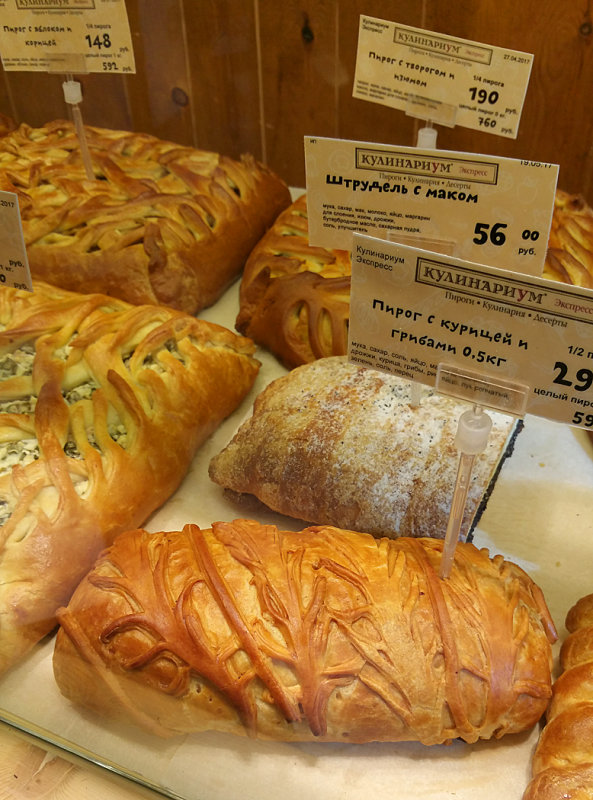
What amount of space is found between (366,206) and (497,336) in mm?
468

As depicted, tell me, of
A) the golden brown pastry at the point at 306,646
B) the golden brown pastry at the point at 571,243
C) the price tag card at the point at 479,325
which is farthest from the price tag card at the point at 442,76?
the golden brown pastry at the point at 306,646

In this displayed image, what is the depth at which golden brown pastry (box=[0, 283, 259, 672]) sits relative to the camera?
3.73 feet

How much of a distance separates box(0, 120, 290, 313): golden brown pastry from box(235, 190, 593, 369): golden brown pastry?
14cm

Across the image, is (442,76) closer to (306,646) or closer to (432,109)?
(432,109)

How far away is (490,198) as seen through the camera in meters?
1.16

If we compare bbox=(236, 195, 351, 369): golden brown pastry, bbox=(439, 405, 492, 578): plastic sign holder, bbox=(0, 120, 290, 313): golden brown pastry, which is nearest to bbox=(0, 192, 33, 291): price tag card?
bbox=(0, 120, 290, 313): golden brown pastry

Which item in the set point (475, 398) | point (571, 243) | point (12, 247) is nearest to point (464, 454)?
point (475, 398)

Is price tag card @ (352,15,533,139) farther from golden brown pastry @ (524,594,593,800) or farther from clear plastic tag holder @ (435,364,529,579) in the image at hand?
golden brown pastry @ (524,594,593,800)

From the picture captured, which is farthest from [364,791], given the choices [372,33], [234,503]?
[372,33]

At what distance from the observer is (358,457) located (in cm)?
124

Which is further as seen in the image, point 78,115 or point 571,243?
point 78,115

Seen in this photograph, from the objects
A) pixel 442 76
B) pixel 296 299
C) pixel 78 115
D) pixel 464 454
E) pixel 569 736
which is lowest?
pixel 569 736

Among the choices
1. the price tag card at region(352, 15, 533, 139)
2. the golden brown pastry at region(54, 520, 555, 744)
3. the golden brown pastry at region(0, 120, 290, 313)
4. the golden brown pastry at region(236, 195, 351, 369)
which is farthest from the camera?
the golden brown pastry at region(0, 120, 290, 313)

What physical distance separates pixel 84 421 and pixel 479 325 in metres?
0.75
